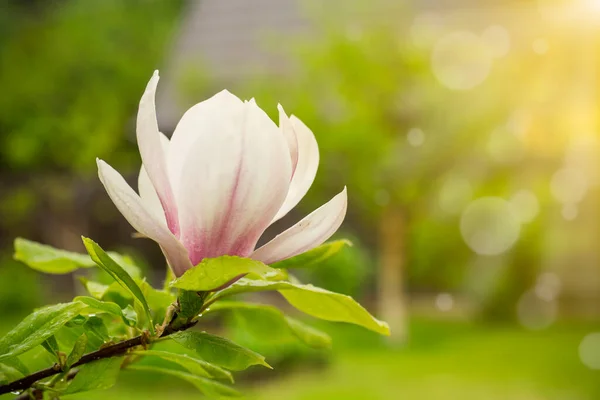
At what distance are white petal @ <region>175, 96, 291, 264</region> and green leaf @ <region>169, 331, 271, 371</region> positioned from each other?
4 centimetres

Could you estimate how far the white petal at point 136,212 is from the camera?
0.28m

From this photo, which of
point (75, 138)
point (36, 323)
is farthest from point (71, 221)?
point (36, 323)

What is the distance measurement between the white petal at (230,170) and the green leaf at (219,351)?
0.14ft

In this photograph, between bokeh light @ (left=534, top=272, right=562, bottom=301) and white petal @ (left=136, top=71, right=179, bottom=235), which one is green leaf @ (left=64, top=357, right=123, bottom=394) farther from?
bokeh light @ (left=534, top=272, right=562, bottom=301)

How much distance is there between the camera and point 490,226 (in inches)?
198

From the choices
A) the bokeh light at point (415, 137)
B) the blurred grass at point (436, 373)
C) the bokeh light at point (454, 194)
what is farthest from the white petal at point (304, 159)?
the bokeh light at point (454, 194)

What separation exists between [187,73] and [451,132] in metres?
2.04

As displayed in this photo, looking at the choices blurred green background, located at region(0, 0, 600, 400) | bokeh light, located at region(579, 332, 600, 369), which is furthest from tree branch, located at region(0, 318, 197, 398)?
bokeh light, located at region(579, 332, 600, 369)

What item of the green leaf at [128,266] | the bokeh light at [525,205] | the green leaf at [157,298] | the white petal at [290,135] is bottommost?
the green leaf at [157,298]

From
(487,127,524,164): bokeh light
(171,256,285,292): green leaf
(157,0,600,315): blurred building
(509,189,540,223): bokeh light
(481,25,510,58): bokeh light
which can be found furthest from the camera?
(509,189,540,223): bokeh light

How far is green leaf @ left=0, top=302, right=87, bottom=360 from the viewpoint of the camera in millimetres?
293

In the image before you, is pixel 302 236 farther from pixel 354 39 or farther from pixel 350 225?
pixel 350 225

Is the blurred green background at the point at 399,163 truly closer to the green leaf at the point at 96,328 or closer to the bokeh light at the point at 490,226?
the bokeh light at the point at 490,226

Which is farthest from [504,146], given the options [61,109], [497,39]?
[61,109]
